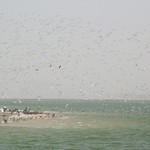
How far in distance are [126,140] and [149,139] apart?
3035mm

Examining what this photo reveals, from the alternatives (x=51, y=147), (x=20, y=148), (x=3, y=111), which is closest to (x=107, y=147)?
(x=51, y=147)

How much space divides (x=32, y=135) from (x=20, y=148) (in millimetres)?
10410

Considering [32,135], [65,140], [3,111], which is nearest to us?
[65,140]

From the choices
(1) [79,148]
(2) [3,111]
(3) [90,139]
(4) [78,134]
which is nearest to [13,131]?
(4) [78,134]

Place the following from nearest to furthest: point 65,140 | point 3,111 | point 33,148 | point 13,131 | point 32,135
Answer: point 33,148 → point 65,140 → point 32,135 → point 13,131 → point 3,111

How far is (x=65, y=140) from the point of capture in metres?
45.4

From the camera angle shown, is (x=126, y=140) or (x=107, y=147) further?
(x=126, y=140)

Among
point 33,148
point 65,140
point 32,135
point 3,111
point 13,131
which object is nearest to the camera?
point 33,148

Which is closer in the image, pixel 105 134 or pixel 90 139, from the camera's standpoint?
pixel 90 139

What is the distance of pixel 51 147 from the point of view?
131 ft

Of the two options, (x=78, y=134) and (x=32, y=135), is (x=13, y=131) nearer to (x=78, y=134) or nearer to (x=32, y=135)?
(x=32, y=135)

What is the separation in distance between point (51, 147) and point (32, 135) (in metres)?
10.3

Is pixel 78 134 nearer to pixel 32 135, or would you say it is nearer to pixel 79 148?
pixel 32 135

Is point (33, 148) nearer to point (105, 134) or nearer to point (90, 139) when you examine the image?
point (90, 139)
